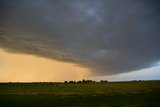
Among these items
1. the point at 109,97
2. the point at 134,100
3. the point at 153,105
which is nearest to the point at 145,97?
the point at 134,100

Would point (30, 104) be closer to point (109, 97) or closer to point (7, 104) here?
point (7, 104)

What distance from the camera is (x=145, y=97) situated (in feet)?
179

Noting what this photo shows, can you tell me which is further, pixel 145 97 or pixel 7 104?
pixel 145 97

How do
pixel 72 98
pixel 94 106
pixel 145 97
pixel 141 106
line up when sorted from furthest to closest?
pixel 145 97, pixel 72 98, pixel 94 106, pixel 141 106

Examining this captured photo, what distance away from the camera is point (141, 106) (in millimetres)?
40594

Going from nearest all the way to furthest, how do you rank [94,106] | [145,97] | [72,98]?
[94,106], [72,98], [145,97]

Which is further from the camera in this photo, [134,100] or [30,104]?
[134,100]

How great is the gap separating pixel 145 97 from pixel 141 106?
1489cm

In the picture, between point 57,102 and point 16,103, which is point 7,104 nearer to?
point 16,103

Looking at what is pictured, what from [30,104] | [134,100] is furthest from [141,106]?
[30,104]

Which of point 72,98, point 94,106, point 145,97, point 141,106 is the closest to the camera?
point 141,106

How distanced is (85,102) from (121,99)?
383 inches

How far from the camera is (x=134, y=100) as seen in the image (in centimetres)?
5156

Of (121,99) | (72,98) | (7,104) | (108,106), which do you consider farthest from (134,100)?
(7,104)
